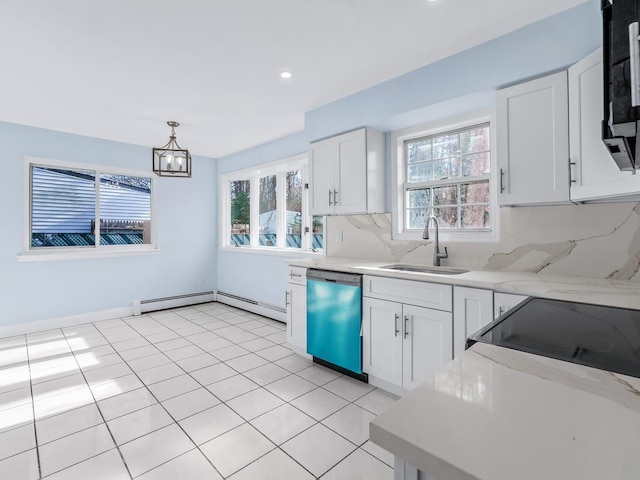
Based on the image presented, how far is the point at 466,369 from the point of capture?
0.77 m

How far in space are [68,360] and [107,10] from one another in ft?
10.1

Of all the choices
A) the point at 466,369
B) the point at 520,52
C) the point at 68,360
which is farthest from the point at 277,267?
the point at 466,369

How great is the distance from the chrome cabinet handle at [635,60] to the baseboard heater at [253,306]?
407cm

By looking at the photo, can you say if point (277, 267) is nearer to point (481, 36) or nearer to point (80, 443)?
point (80, 443)

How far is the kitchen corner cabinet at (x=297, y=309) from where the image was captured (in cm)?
315

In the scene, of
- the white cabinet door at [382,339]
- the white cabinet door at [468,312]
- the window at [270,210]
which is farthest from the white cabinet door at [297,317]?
the white cabinet door at [468,312]

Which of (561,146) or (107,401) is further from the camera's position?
(107,401)

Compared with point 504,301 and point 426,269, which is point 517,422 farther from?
point 426,269

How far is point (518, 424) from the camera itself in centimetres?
55

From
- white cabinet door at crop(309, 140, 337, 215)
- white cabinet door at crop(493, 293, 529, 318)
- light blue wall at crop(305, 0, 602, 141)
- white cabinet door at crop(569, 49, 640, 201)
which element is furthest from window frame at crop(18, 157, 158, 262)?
white cabinet door at crop(569, 49, 640, 201)

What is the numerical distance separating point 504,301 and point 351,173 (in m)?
A: 1.74

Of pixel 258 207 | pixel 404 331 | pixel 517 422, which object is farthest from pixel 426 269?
pixel 258 207

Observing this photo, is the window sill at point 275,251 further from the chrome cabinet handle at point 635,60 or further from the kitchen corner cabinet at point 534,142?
the chrome cabinet handle at point 635,60

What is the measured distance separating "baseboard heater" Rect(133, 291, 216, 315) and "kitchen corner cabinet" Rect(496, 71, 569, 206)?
191 inches
